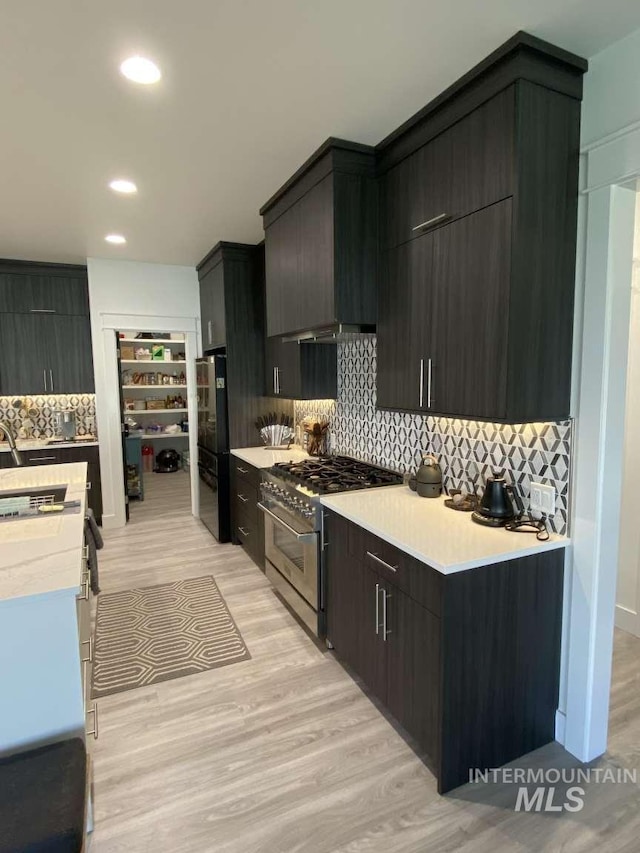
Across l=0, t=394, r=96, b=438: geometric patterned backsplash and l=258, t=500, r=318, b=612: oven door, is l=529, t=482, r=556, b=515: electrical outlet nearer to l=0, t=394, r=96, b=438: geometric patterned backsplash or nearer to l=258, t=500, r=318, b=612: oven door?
l=258, t=500, r=318, b=612: oven door

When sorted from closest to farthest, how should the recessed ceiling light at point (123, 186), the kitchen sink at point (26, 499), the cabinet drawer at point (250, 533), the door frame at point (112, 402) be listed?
1. the kitchen sink at point (26, 499)
2. the recessed ceiling light at point (123, 186)
3. the cabinet drawer at point (250, 533)
4. the door frame at point (112, 402)

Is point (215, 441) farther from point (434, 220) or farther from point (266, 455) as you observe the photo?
point (434, 220)

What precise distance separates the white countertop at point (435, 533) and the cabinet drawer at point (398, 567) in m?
0.05

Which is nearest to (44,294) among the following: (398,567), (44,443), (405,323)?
(44,443)

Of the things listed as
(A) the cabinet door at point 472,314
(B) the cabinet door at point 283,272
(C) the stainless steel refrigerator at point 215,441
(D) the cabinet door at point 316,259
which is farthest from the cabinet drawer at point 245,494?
(A) the cabinet door at point 472,314

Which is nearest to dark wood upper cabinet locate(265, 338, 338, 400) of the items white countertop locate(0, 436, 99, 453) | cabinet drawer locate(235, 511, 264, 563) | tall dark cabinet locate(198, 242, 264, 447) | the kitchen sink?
tall dark cabinet locate(198, 242, 264, 447)

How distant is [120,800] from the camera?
5.85ft

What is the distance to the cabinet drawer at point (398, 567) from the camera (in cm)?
172

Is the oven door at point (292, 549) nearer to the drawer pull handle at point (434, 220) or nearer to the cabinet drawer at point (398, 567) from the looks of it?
the cabinet drawer at point (398, 567)

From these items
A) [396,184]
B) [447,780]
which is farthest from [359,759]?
[396,184]

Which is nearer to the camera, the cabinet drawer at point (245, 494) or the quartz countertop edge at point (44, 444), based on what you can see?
the cabinet drawer at point (245, 494)

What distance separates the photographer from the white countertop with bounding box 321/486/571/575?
1715 millimetres

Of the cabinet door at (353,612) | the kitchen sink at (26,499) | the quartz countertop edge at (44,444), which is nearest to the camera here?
the cabinet door at (353,612)

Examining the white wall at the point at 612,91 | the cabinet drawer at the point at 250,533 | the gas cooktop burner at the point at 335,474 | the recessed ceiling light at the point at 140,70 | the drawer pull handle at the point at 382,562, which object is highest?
the recessed ceiling light at the point at 140,70
